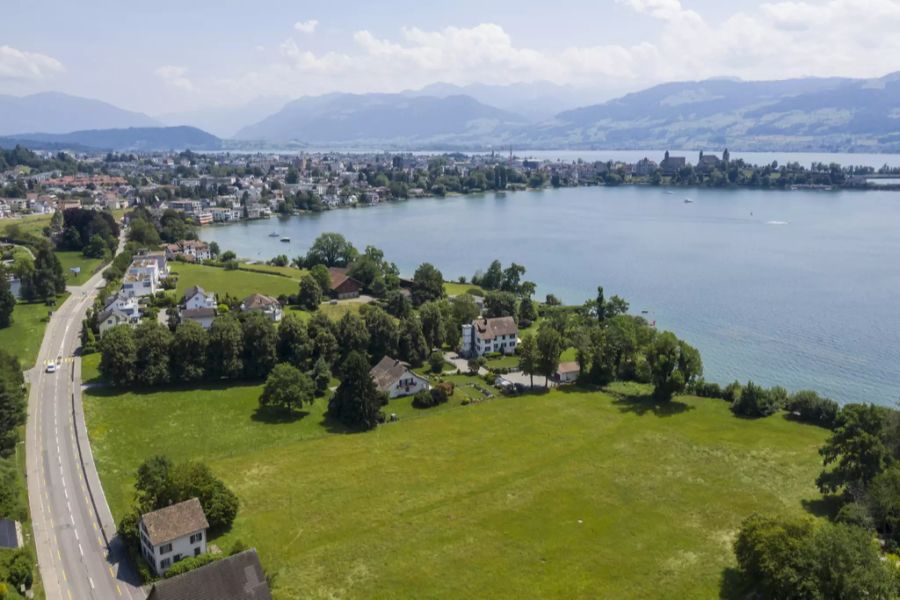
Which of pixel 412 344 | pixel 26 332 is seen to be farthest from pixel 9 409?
pixel 412 344

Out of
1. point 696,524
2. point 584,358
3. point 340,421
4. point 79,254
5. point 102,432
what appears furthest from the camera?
point 79,254

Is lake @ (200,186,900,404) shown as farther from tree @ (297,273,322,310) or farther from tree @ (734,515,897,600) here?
tree @ (734,515,897,600)

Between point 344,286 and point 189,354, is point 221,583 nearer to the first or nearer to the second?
point 189,354

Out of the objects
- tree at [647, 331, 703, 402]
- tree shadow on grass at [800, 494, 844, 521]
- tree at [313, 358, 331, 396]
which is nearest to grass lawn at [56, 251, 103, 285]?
tree at [313, 358, 331, 396]

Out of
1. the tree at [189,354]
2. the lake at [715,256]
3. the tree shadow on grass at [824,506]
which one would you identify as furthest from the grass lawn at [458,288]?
the tree shadow on grass at [824,506]

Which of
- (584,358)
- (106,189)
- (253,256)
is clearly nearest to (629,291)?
(584,358)

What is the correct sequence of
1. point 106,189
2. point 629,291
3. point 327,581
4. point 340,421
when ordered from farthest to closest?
1. point 106,189
2. point 629,291
3. point 340,421
4. point 327,581

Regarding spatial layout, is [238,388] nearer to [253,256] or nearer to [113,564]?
[113,564]

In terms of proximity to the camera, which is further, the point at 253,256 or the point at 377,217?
the point at 377,217
